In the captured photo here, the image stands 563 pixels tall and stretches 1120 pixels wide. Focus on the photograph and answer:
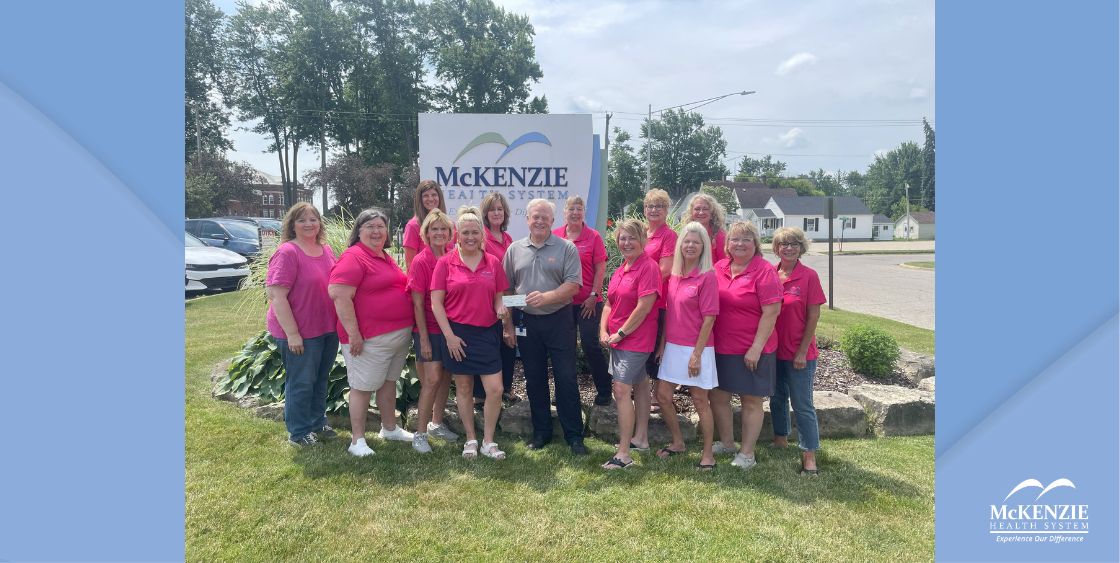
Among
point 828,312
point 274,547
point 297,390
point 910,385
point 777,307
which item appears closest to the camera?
point 274,547

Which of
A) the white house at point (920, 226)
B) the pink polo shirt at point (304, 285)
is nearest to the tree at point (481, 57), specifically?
the pink polo shirt at point (304, 285)

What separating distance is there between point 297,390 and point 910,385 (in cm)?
521

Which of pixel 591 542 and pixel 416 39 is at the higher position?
pixel 416 39

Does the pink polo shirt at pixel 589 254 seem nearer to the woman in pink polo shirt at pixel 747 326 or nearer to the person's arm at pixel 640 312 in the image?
the person's arm at pixel 640 312

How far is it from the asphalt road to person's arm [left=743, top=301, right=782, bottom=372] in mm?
7013

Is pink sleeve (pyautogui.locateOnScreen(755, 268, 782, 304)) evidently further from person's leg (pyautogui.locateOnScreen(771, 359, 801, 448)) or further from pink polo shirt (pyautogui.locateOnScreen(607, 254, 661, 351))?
person's leg (pyautogui.locateOnScreen(771, 359, 801, 448))

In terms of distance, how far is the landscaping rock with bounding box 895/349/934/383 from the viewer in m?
5.58

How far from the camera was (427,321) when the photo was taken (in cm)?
405

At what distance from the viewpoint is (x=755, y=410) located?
12.5 ft

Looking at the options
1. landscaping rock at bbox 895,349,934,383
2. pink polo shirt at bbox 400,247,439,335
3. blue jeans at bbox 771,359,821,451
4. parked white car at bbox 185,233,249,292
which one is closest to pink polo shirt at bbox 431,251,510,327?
pink polo shirt at bbox 400,247,439,335

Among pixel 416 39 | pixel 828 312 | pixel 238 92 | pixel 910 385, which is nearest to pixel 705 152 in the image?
pixel 416 39

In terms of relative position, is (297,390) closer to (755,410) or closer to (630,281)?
(630,281)

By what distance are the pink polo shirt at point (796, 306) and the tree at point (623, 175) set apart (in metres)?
41.6

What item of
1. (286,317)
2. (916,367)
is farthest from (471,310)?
(916,367)
